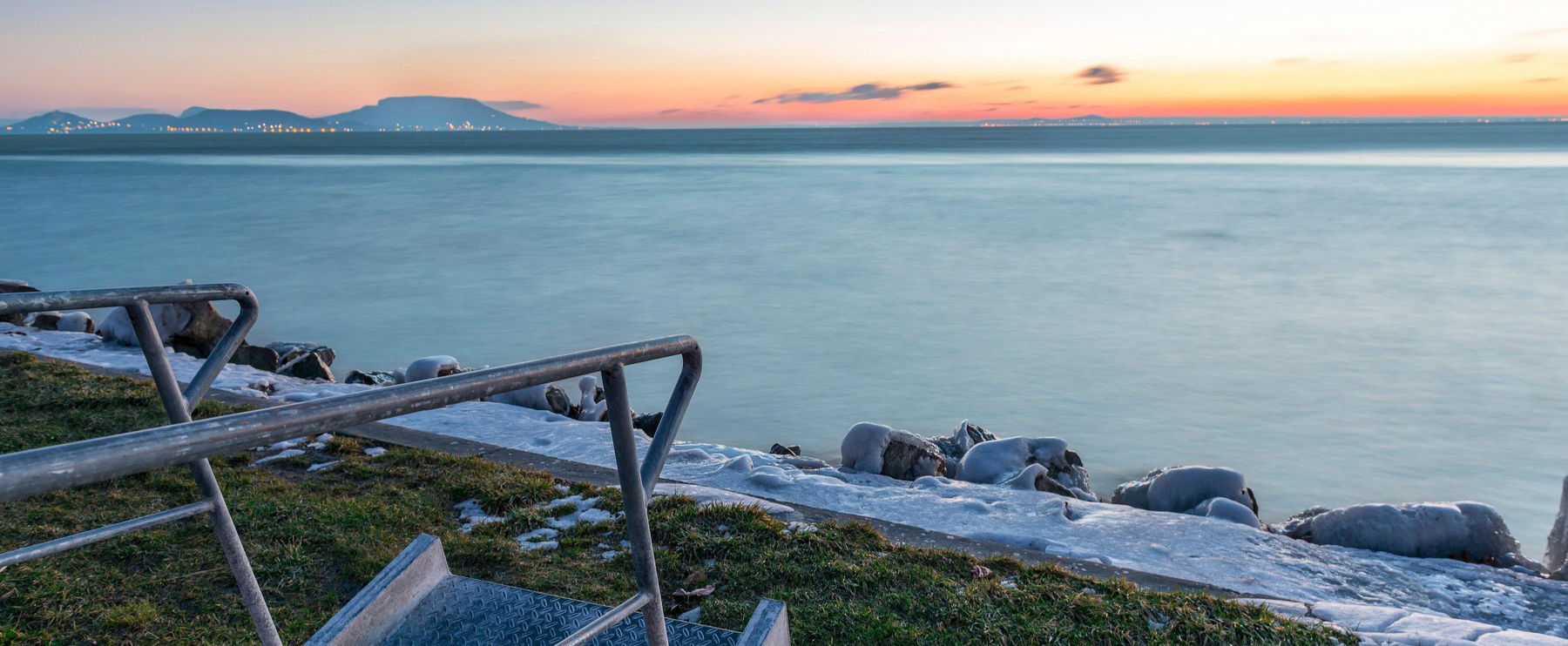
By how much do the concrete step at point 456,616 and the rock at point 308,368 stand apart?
616 cm

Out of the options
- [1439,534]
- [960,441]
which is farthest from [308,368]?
[1439,534]

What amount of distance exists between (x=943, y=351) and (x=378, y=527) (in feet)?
28.1

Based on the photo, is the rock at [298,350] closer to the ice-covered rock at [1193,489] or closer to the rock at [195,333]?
the rock at [195,333]

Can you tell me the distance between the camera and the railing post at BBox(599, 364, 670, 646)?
5.83 feet

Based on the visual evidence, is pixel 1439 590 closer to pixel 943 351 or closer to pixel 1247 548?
pixel 1247 548

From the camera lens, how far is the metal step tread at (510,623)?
8.68 feet

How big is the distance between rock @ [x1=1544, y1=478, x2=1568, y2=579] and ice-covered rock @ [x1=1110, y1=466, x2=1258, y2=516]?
1.35 meters

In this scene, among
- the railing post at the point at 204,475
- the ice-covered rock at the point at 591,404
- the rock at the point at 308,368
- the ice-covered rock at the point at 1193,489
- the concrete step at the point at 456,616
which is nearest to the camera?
the railing post at the point at 204,475

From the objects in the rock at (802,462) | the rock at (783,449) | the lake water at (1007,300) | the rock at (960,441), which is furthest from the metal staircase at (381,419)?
the lake water at (1007,300)

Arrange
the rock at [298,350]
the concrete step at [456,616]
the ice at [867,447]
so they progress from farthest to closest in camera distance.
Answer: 1. the rock at [298,350]
2. the ice at [867,447]
3. the concrete step at [456,616]

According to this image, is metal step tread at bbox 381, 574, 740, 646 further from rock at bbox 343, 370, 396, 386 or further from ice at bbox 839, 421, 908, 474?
rock at bbox 343, 370, 396, 386

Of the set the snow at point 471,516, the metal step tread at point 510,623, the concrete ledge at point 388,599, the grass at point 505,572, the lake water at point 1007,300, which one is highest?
the concrete ledge at point 388,599

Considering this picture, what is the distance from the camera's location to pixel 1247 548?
4352 mm

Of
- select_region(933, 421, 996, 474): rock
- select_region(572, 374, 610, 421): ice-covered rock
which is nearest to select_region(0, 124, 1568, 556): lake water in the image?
select_region(572, 374, 610, 421): ice-covered rock
